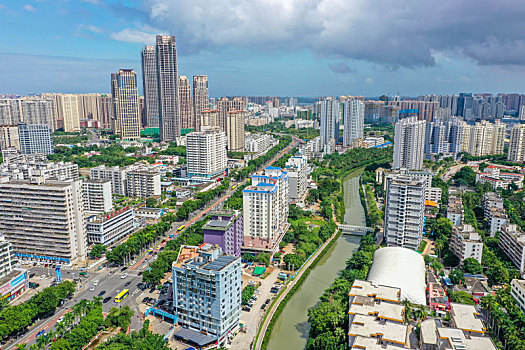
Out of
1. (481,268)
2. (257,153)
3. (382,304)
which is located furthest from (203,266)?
(257,153)

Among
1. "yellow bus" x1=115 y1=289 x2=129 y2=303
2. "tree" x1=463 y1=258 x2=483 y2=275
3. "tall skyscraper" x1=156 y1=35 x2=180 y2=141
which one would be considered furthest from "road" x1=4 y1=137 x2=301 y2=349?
"tall skyscraper" x1=156 y1=35 x2=180 y2=141

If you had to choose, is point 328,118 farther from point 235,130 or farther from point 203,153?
point 203,153

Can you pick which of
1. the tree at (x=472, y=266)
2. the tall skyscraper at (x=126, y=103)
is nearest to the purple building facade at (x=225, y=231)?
the tree at (x=472, y=266)

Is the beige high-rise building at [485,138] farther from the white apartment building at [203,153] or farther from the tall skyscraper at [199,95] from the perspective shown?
the tall skyscraper at [199,95]

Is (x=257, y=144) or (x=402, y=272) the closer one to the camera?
(x=402, y=272)

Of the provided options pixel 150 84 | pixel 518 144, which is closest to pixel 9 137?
pixel 150 84

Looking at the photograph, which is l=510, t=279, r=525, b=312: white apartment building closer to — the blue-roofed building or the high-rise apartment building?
the blue-roofed building
